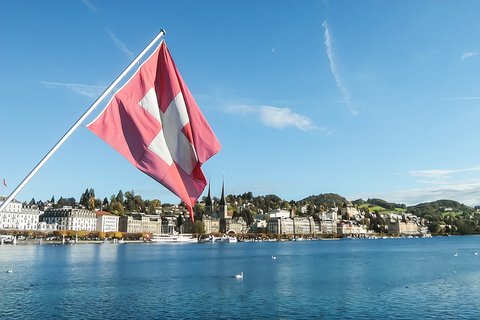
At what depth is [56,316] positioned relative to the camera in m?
19.5

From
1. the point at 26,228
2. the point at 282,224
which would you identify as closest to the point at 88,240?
the point at 26,228

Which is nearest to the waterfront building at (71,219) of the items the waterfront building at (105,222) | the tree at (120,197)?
the waterfront building at (105,222)

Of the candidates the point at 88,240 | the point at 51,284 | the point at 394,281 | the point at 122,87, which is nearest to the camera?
the point at 122,87

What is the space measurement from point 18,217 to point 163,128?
12999cm

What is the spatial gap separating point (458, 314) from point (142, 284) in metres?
20.3

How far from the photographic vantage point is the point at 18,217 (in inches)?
4781

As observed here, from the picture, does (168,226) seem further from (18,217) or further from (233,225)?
(18,217)

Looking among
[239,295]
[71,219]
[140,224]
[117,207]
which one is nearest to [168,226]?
[140,224]

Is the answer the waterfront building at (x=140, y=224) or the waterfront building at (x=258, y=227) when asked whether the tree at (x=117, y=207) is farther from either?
the waterfront building at (x=258, y=227)

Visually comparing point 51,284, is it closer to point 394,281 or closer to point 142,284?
point 142,284

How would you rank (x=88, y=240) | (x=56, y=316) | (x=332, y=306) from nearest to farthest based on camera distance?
(x=56, y=316), (x=332, y=306), (x=88, y=240)

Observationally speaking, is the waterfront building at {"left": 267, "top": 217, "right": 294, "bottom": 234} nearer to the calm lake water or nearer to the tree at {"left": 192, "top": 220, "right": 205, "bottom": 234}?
the tree at {"left": 192, "top": 220, "right": 205, "bottom": 234}

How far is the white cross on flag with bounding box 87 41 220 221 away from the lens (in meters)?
8.00

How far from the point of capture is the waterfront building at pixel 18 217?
379 ft
